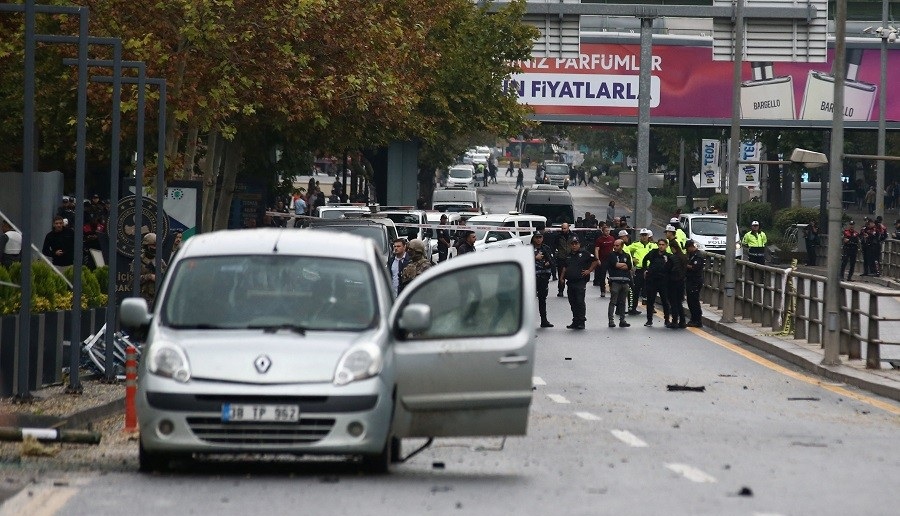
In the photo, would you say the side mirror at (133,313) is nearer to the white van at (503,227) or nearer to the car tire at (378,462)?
the car tire at (378,462)

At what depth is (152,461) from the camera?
34.7ft

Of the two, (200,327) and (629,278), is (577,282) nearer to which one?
(629,278)

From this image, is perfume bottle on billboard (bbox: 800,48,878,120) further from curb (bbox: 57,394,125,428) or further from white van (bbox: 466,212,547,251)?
curb (bbox: 57,394,125,428)

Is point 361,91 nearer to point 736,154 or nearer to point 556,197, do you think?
point 736,154

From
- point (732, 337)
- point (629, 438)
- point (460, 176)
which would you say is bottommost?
point (732, 337)

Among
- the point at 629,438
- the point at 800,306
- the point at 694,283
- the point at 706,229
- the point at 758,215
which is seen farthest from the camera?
the point at 758,215

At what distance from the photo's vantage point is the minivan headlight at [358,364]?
10289 mm

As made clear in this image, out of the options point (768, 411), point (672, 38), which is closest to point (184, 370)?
point (768, 411)

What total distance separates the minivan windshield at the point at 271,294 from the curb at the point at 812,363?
31.5ft

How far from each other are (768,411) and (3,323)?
7330 millimetres

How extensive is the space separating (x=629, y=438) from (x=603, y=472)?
2607 millimetres

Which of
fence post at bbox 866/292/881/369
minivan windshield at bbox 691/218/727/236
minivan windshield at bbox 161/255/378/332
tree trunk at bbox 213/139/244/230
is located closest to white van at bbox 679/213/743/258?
minivan windshield at bbox 691/218/727/236

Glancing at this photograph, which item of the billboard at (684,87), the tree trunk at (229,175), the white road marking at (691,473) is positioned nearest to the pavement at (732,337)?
the white road marking at (691,473)

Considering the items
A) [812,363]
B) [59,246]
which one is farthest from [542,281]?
[812,363]
